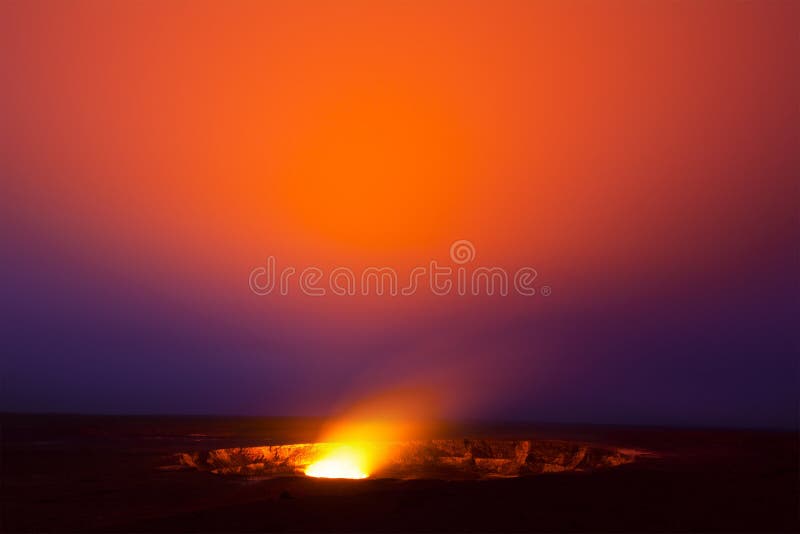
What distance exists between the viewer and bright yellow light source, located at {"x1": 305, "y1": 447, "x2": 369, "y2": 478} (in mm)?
29766

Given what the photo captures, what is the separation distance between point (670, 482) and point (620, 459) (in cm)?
1105

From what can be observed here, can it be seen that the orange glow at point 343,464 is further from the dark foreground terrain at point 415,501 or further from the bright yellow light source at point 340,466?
the dark foreground terrain at point 415,501

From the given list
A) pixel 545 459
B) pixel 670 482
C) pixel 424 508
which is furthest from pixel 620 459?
pixel 424 508

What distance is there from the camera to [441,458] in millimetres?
35625

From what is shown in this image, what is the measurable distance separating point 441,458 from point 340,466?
255 inches

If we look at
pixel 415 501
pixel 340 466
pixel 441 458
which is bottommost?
pixel 415 501

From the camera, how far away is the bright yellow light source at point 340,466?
2977cm

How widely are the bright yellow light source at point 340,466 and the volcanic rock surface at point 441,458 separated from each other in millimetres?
533

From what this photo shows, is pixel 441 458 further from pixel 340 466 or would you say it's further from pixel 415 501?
pixel 415 501

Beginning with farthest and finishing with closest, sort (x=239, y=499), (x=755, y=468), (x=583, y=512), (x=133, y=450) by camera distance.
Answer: (x=133, y=450) < (x=755, y=468) < (x=239, y=499) < (x=583, y=512)

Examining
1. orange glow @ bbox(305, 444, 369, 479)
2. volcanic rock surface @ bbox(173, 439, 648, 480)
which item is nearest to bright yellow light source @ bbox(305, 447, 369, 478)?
orange glow @ bbox(305, 444, 369, 479)

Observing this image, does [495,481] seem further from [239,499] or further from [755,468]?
[755,468]

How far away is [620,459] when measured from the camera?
29438 mm

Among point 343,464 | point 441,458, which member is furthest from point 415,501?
point 441,458
